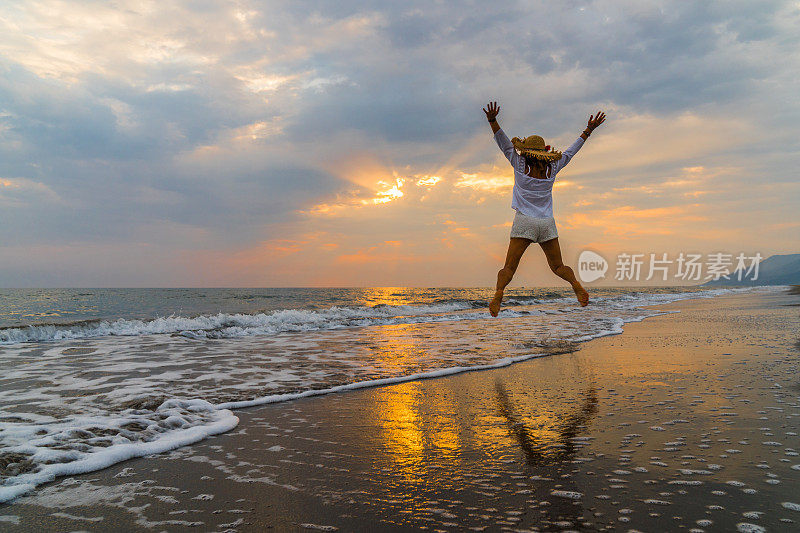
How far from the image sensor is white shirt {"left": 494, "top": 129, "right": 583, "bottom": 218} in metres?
6.21

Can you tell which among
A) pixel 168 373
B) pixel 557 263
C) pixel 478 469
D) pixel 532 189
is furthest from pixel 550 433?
pixel 168 373

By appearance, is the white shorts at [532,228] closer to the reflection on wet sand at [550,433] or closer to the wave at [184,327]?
the reflection on wet sand at [550,433]

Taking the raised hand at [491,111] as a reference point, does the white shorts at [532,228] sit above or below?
below

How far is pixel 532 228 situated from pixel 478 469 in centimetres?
390

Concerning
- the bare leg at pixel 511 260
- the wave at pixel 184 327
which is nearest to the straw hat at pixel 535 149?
the bare leg at pixel 511 260

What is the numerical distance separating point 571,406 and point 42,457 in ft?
15.6

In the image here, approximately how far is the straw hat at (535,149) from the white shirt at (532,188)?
0.08m

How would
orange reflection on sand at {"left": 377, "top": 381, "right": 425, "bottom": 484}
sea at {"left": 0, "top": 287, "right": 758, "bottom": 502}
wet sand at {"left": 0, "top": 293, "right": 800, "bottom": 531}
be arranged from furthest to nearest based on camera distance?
1. sea at {"left": 0, "top": 287, "right": 758, "bottom": 502}
2. orange reflection on sand at {"left": 377, "top": 381, "right": 425, "bottom": 484}
3. wet sand at {"left": 0, "top": 293, "right": 800, "bottom": 531}

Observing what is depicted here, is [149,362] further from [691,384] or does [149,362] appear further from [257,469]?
[691,384]

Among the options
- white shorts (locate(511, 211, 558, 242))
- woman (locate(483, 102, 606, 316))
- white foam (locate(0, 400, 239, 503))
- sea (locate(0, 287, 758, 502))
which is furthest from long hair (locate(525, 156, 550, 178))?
white foam (locate(0, 400, 239, 503))

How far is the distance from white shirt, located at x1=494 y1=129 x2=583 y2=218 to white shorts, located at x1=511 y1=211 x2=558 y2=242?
6 cm

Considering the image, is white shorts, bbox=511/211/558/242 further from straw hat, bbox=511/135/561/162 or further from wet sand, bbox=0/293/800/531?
wet sand, bbox=0/293/800/531

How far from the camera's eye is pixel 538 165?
622cm

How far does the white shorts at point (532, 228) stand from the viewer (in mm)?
6305
